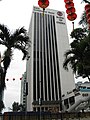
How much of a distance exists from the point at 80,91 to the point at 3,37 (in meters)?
37.1

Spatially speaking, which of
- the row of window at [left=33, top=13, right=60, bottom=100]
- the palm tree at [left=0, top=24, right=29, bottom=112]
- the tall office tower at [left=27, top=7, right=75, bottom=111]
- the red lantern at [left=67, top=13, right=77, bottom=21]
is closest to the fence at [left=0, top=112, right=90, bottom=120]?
the palm tree at [left=0, top=24, right=29, bottom=112]

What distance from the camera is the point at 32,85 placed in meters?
73.9

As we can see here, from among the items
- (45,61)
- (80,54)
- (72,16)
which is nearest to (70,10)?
(72,16)

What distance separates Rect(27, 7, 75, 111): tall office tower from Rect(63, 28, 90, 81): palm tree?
4824 centimetres

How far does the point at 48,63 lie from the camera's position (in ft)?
262

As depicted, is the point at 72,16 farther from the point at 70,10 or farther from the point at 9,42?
the point at 9,42

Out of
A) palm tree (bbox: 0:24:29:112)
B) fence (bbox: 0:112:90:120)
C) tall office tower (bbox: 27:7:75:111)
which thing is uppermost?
tall office tower (bbox: 27:7:75:111)

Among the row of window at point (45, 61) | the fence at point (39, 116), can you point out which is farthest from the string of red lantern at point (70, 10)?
the row of window at point (45, 61)

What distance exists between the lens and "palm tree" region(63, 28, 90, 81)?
17391 millimetres

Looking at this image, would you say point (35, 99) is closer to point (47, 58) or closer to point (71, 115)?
point (47, 58)

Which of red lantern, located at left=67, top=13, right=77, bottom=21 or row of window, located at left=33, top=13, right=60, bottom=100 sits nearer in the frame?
red lantern, located at left=67, top=13, right=77, bottom=21

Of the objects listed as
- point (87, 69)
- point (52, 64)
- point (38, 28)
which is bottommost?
point (87, 69)

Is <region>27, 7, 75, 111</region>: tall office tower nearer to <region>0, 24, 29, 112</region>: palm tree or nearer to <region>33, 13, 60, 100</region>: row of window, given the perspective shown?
<region>33, 13, 60, 100</region>: row of window


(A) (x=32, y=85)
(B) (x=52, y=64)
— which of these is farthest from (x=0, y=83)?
(B) (x=52, y=64)
